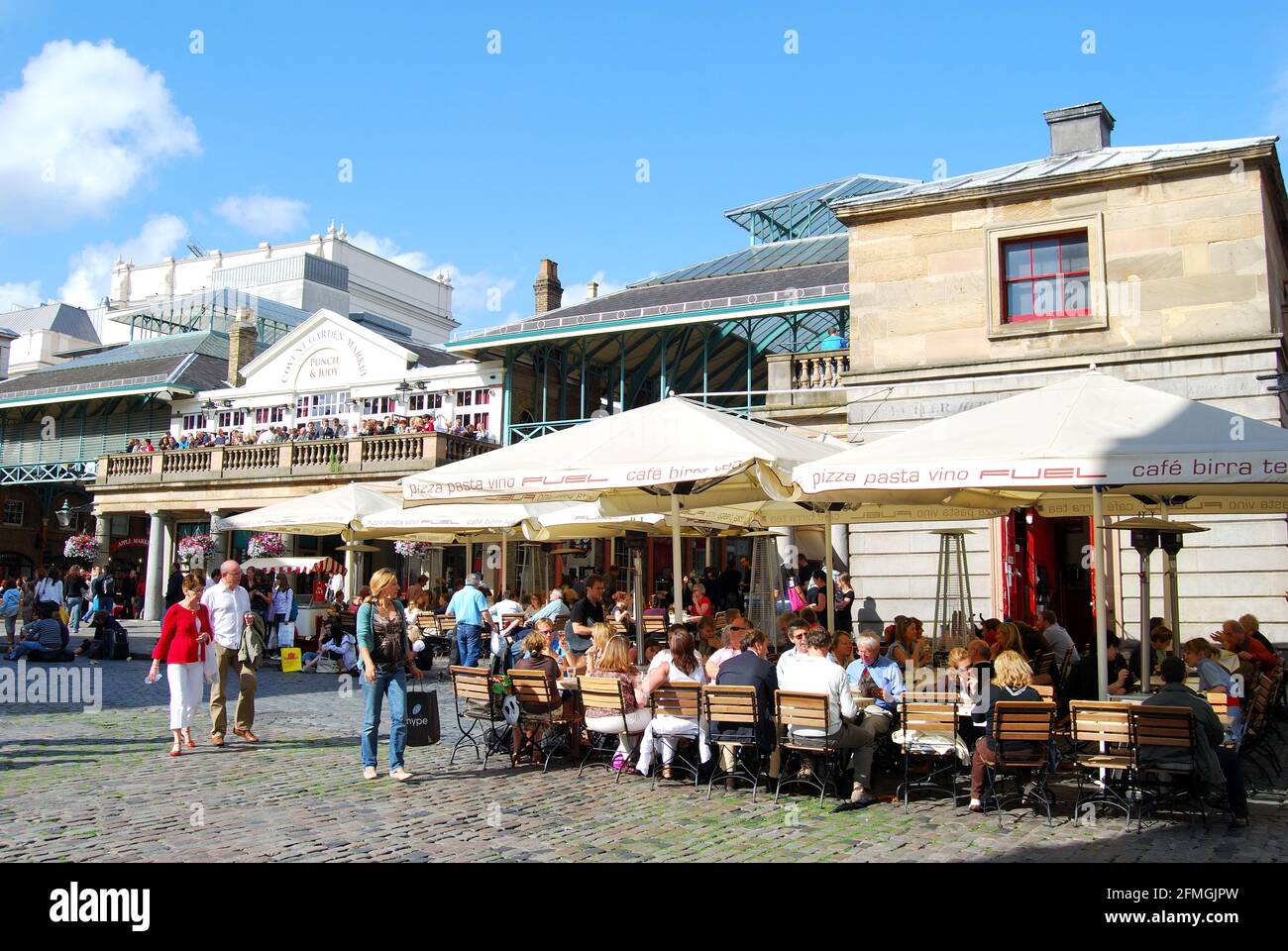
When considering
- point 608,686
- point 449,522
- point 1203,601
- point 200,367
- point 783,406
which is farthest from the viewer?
point 200,367

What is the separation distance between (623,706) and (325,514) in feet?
33.0

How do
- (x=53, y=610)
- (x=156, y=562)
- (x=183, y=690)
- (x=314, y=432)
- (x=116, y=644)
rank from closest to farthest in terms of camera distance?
(x=183, y=690) < (x=53, y=610) < (x=116, y=644) < (x=314, y=432) < (x=156, y=562)

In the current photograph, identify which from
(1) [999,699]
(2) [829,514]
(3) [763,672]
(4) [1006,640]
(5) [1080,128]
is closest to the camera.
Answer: (1) [999,699]

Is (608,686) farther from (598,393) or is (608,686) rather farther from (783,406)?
(598,393)

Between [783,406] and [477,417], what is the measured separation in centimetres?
1329

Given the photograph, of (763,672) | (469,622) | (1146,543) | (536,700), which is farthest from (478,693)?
(1146,543)

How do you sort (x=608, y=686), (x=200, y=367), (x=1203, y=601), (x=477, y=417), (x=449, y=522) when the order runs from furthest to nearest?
(x=200, y=367)
(x=477, y=417)
(x=449, y=522)
(x=1203, y=601)
(x=608, y=686)

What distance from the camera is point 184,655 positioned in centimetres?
1038

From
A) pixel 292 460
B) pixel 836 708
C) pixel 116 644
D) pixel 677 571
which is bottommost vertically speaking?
pixel 116 644

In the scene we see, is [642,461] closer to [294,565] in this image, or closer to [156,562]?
[294,565]

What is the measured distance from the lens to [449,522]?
52.8 ft

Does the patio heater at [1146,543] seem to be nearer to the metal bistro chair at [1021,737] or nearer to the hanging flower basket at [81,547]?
the metal bistro chair at [1021,737]

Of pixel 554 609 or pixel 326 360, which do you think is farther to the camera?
pixel 326 360
